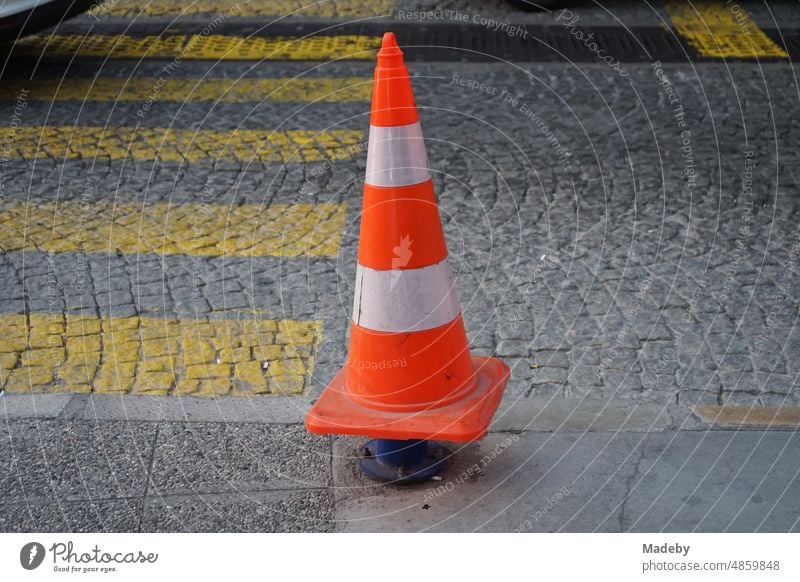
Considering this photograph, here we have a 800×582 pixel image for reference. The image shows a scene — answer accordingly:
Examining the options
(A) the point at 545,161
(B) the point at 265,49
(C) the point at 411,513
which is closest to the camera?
(C) the point at 411,513

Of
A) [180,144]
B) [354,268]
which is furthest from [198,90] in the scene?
[354,268]

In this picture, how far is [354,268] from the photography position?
4648 millimetres

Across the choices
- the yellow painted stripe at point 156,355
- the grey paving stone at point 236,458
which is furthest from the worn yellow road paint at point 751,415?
the yellow painted stripe at point 156,355

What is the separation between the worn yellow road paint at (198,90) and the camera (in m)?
6.86

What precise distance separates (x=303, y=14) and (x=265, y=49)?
1174mm

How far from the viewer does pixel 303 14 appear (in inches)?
353

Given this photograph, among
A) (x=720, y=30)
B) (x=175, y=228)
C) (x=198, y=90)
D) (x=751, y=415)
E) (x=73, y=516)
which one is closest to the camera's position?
(x=73, y=516)

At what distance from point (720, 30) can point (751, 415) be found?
19.2 ft

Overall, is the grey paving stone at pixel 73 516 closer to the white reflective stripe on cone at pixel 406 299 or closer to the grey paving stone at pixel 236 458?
the grey paving stone at pixel 236 458

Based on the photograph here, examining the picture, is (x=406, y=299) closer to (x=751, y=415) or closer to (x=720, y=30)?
(x=751, y=415)

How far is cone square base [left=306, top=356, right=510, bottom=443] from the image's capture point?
9.92ft

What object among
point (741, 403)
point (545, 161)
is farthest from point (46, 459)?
point (545, 161)

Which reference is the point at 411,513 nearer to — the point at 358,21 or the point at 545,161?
the point at 545,161

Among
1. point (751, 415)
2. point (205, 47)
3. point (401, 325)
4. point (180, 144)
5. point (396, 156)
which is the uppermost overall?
point (396, 156)
